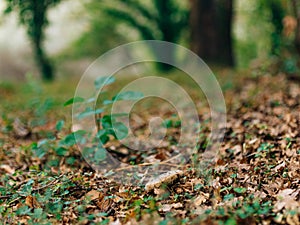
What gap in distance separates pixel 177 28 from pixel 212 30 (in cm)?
435

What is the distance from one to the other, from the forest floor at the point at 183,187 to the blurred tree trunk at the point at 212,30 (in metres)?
2.92

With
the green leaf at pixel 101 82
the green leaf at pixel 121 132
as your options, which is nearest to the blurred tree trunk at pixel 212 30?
the green leaf at pixel 101 82

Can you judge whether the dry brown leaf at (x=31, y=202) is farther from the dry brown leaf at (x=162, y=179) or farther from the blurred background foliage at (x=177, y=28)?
the blurred background foliage at (x=177, y=28)

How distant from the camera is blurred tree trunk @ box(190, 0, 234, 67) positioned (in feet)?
20.5

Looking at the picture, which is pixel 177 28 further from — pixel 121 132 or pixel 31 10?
pixel 121 132

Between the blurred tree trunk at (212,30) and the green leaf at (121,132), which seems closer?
the green leaf at (121,132)

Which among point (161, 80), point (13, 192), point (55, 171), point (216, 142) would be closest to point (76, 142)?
point (55, 171)

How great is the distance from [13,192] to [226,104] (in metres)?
2.37

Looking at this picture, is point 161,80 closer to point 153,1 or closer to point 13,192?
point 13,192

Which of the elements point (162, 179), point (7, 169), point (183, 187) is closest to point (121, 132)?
point (162, 179)

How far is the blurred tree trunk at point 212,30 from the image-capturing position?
6.26 meters

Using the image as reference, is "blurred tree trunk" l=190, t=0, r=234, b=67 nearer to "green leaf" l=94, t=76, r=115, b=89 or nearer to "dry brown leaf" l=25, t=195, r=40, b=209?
"green leaf" l=94, t=76, r=115, b=89

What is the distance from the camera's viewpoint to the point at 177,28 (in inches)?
416

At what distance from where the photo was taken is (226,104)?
4.05 meters
